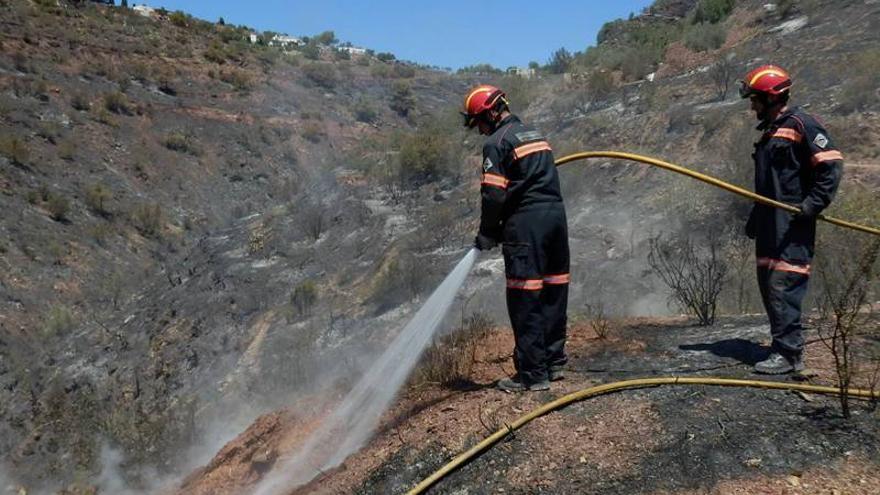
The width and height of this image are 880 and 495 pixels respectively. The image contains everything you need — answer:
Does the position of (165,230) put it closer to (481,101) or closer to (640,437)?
(481,101)

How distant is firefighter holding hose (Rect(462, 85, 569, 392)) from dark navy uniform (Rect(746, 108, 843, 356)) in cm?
112

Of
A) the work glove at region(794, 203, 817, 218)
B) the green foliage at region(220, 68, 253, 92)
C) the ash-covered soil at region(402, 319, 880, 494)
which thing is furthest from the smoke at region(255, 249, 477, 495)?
the green foliage at region(220, 68, 253, 92)

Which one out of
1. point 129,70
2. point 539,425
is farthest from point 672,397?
point 129,70

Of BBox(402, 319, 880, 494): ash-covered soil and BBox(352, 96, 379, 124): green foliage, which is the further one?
BBox(352, 96, 379, 124): green foliage

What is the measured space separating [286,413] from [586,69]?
16394 millimetres

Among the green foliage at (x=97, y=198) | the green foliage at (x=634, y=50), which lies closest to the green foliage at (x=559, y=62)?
the green foliage at (x=634, y=50)

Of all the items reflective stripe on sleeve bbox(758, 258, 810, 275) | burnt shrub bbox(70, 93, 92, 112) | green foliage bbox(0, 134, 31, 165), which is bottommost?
reflective stripe on sleeve bbox(758, 258, 810, 275)

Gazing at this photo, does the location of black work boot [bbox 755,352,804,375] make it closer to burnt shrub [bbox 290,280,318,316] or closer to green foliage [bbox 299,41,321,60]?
burnt shrub [bbox 290,280,318,316]

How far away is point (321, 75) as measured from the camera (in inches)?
1326

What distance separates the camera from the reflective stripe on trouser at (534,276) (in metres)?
4.00

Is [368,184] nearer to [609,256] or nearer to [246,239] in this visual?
[246,239]

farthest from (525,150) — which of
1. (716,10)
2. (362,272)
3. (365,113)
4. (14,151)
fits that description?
(365,113)

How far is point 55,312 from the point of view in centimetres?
1347

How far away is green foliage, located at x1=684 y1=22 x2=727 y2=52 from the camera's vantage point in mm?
16875
